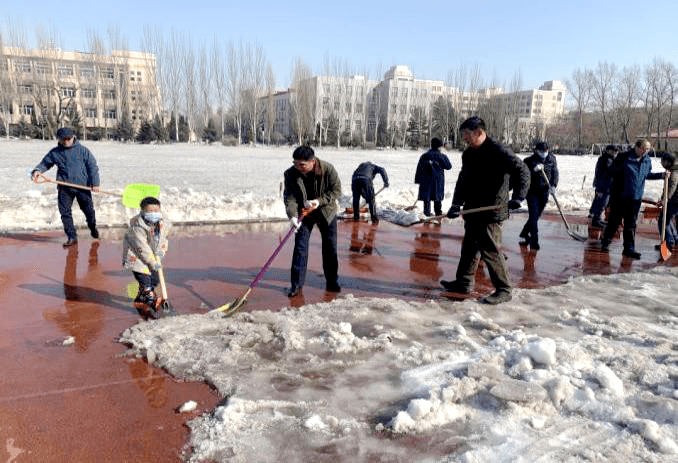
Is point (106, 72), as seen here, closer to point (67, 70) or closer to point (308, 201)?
point (67, 70)

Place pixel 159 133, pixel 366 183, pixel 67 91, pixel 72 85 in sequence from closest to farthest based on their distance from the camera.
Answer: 1. pixel 366 183
2. pixel 159 133
3. pixel 72 85
4. pixel 67 91

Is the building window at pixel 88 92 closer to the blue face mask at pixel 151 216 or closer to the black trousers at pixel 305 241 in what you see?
the blue face mask at pixel 151 216

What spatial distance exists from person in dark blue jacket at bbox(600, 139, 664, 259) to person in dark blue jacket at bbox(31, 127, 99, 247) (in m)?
7.64

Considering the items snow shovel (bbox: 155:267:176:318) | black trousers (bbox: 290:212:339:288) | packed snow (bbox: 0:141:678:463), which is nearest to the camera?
packed snow (bbox: 0:141:678:463)

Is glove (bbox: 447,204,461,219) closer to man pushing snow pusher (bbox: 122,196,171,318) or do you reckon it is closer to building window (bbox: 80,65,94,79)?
man pushing snow pusher (bbox: 122,196,171,318)

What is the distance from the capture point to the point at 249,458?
2518 mm

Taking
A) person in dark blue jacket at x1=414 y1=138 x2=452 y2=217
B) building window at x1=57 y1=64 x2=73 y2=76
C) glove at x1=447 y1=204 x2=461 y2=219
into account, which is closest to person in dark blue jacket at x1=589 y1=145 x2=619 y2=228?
person in dark blue jacket at x1=414 y1=138 x2=452 y2=217

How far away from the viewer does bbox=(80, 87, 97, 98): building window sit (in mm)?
54737

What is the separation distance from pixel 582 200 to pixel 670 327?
33.5 feet

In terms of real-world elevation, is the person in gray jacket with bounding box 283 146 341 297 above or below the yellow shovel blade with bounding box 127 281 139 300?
above

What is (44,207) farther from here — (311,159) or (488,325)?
(488,325)

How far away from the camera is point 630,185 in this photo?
698cm

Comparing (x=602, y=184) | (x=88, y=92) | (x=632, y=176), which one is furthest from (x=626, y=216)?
(x=88, y=92)

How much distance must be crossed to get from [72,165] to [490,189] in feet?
19.0
